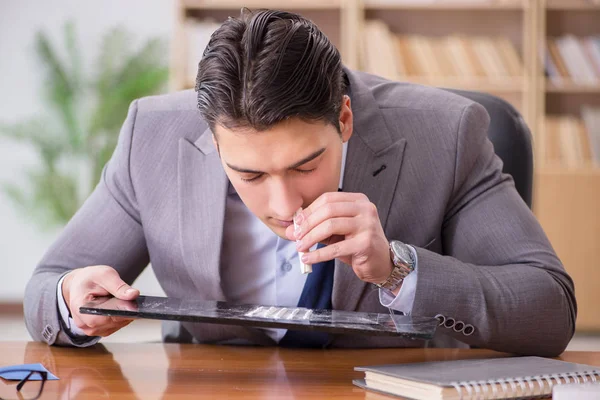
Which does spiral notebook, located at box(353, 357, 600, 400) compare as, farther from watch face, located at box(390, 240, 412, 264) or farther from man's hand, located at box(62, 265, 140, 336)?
man's hand, located at box(62, 265, 140, 336)

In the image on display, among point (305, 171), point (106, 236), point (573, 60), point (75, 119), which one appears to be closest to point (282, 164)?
point (305, 171)

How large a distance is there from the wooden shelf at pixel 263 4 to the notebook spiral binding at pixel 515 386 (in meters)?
3.61

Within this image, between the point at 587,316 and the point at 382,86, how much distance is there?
317cm

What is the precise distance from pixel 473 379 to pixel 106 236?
870 millimetres

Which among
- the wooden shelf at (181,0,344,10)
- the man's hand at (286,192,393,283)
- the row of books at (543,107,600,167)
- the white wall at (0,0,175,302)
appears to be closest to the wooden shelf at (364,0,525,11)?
the wooden shelf at (181,0,344,10)

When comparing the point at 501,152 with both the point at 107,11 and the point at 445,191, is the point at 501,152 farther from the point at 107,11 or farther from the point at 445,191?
the point at 107,11

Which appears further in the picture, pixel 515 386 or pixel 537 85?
pixel 537 85

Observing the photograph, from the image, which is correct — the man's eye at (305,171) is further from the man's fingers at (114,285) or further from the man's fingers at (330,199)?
the man's fingers at (114,285)

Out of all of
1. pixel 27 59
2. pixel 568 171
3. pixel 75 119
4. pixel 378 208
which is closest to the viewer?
pixel 378 208

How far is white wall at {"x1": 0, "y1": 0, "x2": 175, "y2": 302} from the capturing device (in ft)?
17.6

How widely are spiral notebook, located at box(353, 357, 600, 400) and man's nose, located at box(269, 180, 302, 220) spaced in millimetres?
289

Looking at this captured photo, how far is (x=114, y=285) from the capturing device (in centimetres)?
133

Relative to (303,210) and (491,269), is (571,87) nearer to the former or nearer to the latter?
(491,269)

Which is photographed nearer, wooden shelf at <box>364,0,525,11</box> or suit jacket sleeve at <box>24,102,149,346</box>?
suit jacket sleeve at <box>24,102,149,346</box>
